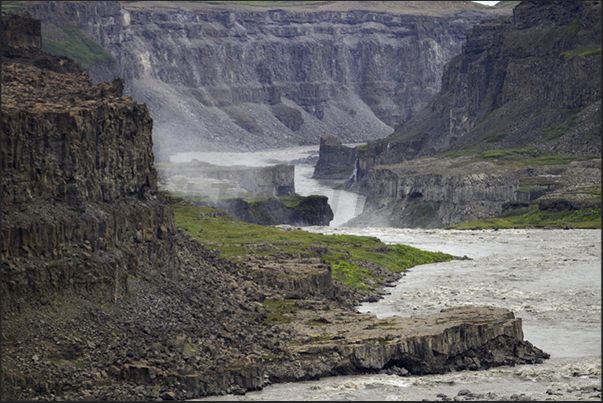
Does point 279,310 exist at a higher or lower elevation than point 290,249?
higher

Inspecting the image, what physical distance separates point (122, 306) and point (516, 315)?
5381 centimetres

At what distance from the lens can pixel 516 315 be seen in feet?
445

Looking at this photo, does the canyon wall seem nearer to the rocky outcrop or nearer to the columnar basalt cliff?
the columnar basalt cliff

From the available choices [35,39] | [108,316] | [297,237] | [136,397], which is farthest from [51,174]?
[297,237]

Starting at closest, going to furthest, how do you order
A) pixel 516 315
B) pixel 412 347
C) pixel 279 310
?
pixel 412 347, pixel 279 310, pixel 516 315

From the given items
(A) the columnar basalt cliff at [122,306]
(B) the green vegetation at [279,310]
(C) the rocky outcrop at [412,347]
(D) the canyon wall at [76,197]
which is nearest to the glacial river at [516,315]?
(C) the rocky outcrop at [412,347]

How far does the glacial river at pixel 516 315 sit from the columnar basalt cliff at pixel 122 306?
10.1 feet

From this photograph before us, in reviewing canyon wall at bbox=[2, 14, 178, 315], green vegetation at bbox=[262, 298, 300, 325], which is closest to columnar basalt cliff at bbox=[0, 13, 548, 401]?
canyon wall at bbox=[2, 14, 178, 315]

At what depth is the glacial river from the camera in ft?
319

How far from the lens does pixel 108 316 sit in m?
95.9

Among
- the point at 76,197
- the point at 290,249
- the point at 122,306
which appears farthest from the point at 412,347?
the point at 290,249

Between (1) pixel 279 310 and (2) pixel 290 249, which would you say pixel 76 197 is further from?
(2) pixel 290 249

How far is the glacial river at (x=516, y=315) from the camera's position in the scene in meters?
97.2

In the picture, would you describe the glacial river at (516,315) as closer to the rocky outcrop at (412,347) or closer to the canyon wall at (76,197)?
the rocky outcrop at (412,347)
